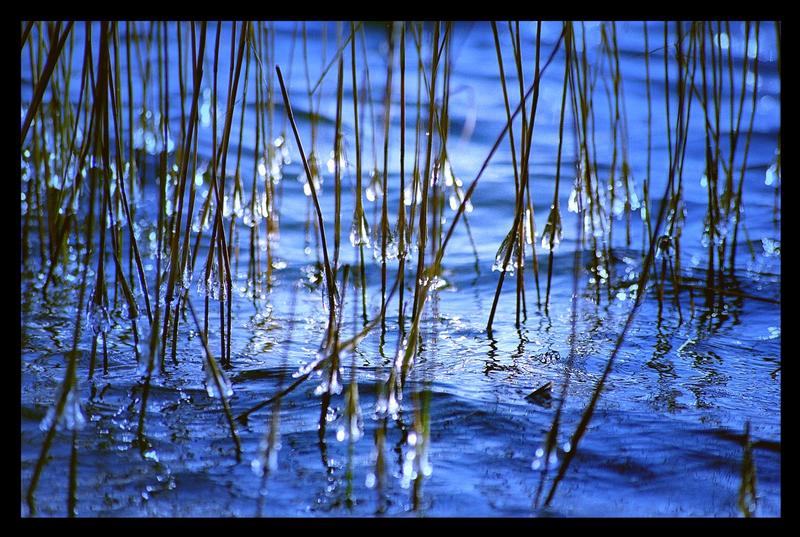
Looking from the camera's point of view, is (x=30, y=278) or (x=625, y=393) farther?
(x=30, y=278)

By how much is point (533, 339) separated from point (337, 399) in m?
0.54

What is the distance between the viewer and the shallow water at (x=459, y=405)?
3.29ft

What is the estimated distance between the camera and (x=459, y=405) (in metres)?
1.27

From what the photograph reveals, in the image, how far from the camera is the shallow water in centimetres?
100

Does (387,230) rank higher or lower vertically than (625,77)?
lower

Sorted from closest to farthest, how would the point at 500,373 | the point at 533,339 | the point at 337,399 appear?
1. the point at 337,399
2. the point at 500,373
3. the point at 533,339

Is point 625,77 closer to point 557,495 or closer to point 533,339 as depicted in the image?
point 533,339
